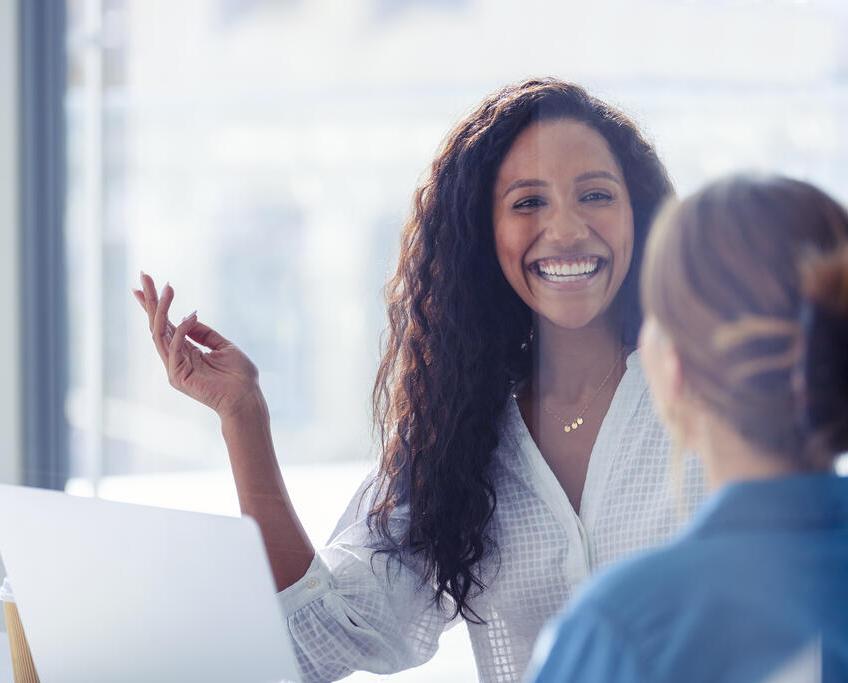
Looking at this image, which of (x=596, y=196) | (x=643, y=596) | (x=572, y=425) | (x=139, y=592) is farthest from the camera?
(x=572, y=425)

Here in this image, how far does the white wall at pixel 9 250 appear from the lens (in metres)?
2.29

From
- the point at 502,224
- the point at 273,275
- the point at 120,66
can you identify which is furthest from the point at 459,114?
the point at 120,66

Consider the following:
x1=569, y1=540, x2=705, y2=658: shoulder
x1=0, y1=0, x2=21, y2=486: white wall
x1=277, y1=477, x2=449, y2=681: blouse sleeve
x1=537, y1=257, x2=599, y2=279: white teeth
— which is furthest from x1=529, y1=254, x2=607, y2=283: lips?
x1=0, y1=0, x2=21, y2=486: white wall

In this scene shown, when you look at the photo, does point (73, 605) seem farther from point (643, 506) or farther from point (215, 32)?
point (215, 32)

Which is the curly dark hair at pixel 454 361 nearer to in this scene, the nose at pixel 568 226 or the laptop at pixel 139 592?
the nose at pixel 568 226

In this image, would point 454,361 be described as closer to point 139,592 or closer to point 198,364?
point 198,364

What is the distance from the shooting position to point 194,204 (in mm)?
2373

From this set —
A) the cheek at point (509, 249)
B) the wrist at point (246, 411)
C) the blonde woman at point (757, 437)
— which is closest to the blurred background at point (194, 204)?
the wrist at point (246, 411)

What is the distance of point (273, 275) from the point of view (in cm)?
232

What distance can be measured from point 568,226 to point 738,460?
431mm

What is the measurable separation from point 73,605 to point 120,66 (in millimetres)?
1693

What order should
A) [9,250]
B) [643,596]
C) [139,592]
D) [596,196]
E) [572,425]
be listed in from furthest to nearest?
[9,250], [572,425], [596,196], [139,592], [643,596]

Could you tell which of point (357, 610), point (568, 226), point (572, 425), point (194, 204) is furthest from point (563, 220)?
point (194, 204)

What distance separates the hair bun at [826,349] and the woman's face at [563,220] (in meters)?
0.32
